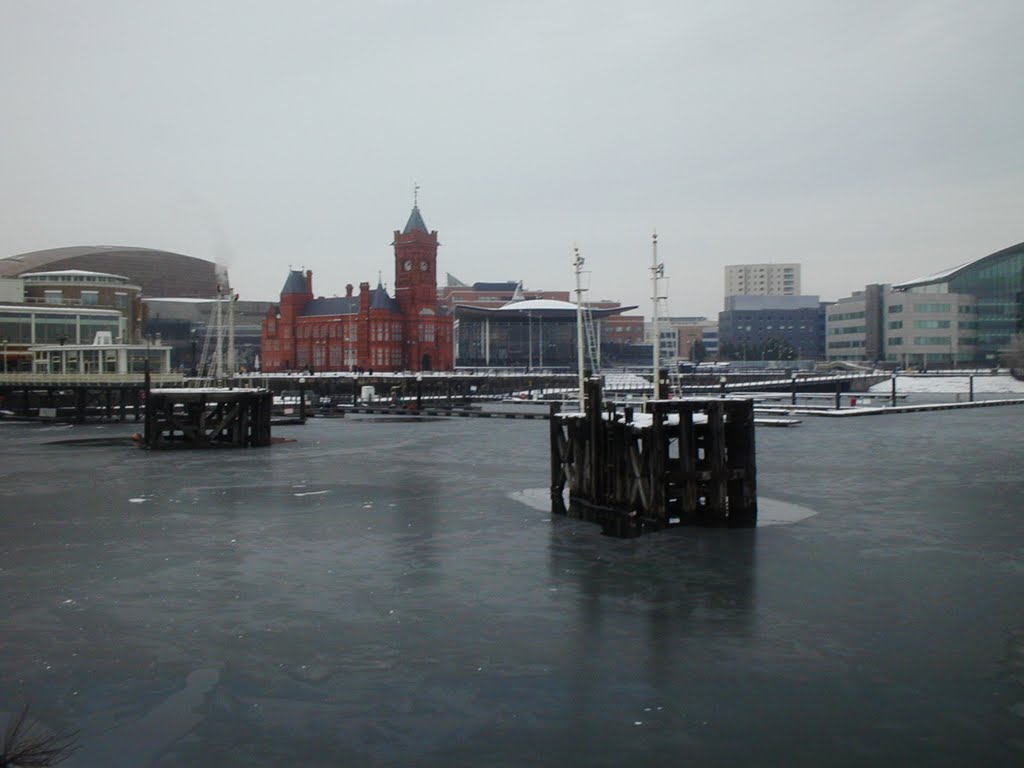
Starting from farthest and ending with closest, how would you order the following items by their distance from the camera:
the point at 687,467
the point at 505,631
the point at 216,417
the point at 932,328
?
the point at 932,328, the point at 216,417, the point at 687,467, the point at 505,631

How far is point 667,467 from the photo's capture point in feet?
81.5

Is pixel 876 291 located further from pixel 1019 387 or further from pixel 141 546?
pixel 141 546

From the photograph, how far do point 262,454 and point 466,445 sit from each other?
35.4ft

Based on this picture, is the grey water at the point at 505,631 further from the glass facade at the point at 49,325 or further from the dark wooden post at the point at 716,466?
the glass facade at the point at 49,325

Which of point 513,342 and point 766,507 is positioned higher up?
point 513,342

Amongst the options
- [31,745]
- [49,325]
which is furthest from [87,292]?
[31,745]

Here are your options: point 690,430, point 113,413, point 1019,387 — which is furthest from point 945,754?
point 1019,387

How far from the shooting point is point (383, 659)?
14164 mm

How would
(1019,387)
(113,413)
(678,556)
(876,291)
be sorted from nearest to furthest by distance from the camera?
(678,556)
(113,413)
(1019,387)
(876,291)

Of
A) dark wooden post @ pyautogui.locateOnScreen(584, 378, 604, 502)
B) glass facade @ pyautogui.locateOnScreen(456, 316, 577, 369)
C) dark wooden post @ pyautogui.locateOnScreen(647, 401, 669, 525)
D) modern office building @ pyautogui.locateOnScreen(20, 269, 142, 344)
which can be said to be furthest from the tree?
glass facade @ pyautogui.locateOnScreen(456, 316, 577, 369)

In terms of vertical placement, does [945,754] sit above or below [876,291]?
below

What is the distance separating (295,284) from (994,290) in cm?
12719

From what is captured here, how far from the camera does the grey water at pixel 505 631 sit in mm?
11367

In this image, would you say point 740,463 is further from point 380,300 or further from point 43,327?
point 380,300
